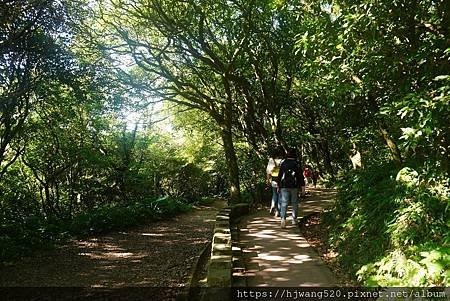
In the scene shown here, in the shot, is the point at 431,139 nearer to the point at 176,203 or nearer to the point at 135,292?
the point at 135,292

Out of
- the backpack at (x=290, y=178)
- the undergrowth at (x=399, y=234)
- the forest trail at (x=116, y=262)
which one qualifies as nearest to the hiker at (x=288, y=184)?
the backpack at (x=290, y=178)

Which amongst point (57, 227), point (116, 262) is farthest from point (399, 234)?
point (57, 227)

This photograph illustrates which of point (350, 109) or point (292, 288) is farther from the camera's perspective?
point (350, 109)

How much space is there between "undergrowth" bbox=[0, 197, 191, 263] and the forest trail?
0.39 meters

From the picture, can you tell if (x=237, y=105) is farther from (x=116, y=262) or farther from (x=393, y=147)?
(x=116, y=262)

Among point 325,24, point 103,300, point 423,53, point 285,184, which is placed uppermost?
point 325,24

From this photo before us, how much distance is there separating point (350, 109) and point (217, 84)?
9.74 meters

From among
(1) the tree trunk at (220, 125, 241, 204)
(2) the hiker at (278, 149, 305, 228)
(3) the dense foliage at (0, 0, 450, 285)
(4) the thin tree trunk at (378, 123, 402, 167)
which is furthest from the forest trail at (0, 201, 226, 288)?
(4) the thin tree trunk at (378, 123, 402, 167)

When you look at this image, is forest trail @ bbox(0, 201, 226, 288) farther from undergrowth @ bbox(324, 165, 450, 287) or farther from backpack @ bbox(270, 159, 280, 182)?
undergrowth @ bbox(324, 165, 450, 287)

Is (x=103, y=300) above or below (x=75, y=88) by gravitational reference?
below

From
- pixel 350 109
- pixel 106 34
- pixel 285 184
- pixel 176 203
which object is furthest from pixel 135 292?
pixel 176 203

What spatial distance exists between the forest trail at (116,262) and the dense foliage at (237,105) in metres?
1.17

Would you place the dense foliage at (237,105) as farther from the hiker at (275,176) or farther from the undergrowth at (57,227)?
the hiker at (275,176)

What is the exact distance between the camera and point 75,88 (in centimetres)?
1081
